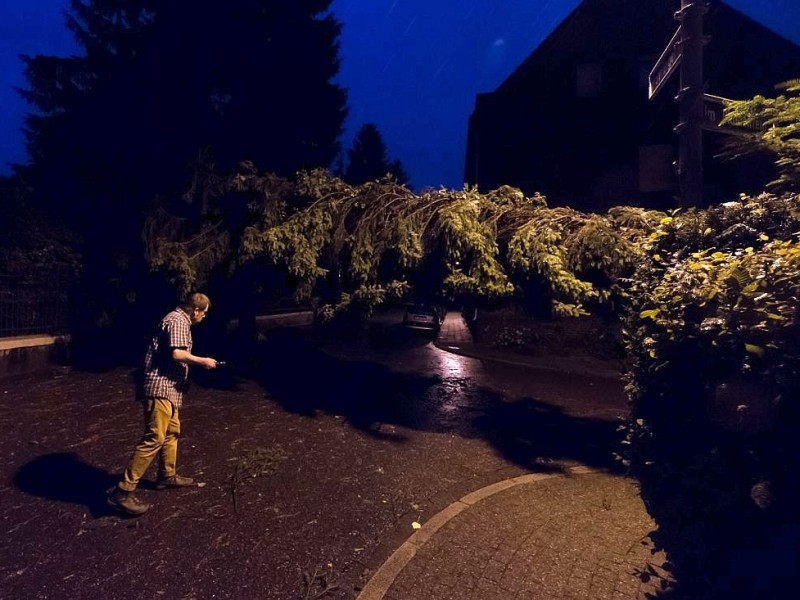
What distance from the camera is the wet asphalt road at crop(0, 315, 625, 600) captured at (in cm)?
363

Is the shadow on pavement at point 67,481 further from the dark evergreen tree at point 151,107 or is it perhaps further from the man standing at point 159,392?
the dark evergreen tree at point 151,107

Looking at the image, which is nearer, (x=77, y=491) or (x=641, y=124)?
(x=77, y=491)

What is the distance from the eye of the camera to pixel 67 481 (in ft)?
16.3

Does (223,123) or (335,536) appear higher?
(223,123)

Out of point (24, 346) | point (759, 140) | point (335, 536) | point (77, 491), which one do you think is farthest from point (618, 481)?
point (24, 346)

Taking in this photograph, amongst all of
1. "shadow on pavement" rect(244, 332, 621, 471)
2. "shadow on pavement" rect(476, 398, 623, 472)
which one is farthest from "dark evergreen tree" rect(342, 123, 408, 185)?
"shadow on pavement" rect(476, 398, 623, 472)

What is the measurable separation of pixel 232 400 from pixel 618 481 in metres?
5.57

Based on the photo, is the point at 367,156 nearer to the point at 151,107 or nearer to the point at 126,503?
the point at 151,107

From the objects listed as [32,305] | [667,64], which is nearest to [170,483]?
[667,64]

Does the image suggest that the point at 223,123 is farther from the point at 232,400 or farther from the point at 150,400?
the point at 150,400

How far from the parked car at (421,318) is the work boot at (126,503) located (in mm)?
13936

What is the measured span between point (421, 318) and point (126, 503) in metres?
14.5

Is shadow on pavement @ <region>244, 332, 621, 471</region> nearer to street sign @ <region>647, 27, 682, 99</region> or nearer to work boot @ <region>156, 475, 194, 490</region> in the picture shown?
work boot @ <region>156, 475, 194, 490</region>

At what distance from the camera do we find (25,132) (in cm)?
1656
